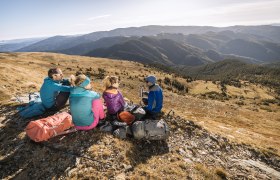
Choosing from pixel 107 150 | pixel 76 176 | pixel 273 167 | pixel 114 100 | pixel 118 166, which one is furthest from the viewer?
pixel 273 167

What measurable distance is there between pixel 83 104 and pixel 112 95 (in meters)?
1.90

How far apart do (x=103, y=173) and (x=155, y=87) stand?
553 cm

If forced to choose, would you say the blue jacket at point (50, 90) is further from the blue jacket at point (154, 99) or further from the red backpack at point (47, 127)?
the blue jacket at point (154, 99)

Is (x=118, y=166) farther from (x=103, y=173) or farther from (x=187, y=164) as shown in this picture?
(x=187, y=164)

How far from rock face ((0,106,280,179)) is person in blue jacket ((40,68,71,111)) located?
182 centimetres

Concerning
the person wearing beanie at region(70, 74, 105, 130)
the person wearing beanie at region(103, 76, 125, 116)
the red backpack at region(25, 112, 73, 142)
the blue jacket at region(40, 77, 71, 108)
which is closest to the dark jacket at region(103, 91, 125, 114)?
the person wearing beanie at region(103, 76, 125, 116)

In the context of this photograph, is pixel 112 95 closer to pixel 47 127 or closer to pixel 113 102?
pixel 113 102

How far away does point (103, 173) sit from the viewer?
9164 mm

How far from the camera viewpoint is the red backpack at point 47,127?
33.9 feet

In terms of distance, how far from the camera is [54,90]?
42.9 ft

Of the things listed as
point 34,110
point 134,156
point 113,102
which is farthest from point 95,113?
point 34,110

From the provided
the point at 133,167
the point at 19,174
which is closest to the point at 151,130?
the point at 133,167

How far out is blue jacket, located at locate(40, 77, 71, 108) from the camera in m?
13.0

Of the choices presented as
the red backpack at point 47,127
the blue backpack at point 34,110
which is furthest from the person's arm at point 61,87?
the red backpack at point 47,127
